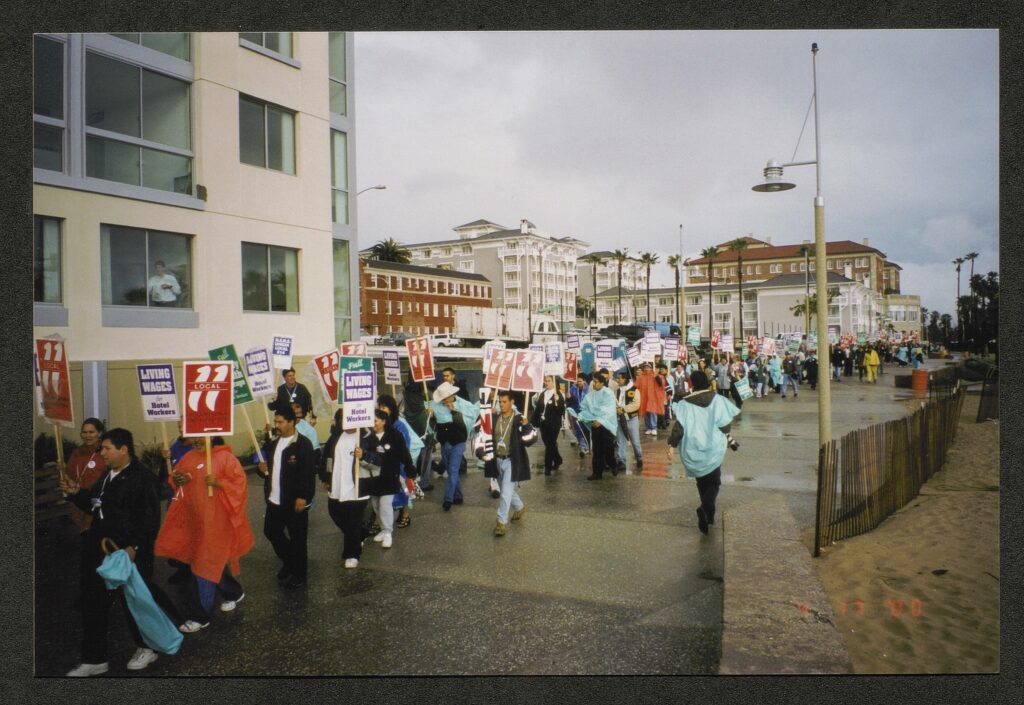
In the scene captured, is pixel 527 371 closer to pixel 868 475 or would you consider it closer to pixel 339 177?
pixel 868 475

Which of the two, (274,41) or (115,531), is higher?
(274,41)

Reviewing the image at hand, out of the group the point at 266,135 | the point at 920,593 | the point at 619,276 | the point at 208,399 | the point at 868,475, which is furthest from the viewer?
the point at 619,276

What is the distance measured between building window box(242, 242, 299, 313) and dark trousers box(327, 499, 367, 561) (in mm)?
5237

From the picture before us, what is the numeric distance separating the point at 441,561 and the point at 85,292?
4.92 metres

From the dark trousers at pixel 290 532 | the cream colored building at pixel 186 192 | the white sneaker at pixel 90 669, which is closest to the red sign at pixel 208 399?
the dark trousers at pixel 290 532

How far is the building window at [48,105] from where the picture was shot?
6.50 metres

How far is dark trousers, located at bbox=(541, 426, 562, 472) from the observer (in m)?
11.8

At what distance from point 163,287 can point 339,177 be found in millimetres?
5333

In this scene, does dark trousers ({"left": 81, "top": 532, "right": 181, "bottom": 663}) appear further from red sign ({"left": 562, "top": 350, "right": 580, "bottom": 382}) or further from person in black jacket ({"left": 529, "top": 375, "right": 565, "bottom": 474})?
red sign ({"left": 562, "top": 350, "right": 580, "bottom": 382})

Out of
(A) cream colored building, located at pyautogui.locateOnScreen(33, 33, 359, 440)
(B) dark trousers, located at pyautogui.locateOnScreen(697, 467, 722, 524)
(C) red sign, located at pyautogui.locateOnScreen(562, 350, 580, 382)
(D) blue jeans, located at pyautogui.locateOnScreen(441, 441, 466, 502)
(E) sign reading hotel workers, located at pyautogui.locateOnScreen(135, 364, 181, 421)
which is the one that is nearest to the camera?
(E) sign reading hotel workers, located at pyautogui.locateOnScreen(135, 364, 181, 421)

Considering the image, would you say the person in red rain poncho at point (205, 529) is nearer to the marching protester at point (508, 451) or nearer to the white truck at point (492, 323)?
the marching protester at point (508, 451)

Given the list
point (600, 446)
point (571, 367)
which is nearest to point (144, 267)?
point (600, 446)

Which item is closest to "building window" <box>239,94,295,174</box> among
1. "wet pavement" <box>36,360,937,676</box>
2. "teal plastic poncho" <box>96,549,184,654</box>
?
"wet pavement" <box>36,360,937,676</box>

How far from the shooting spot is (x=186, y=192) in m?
10.0
